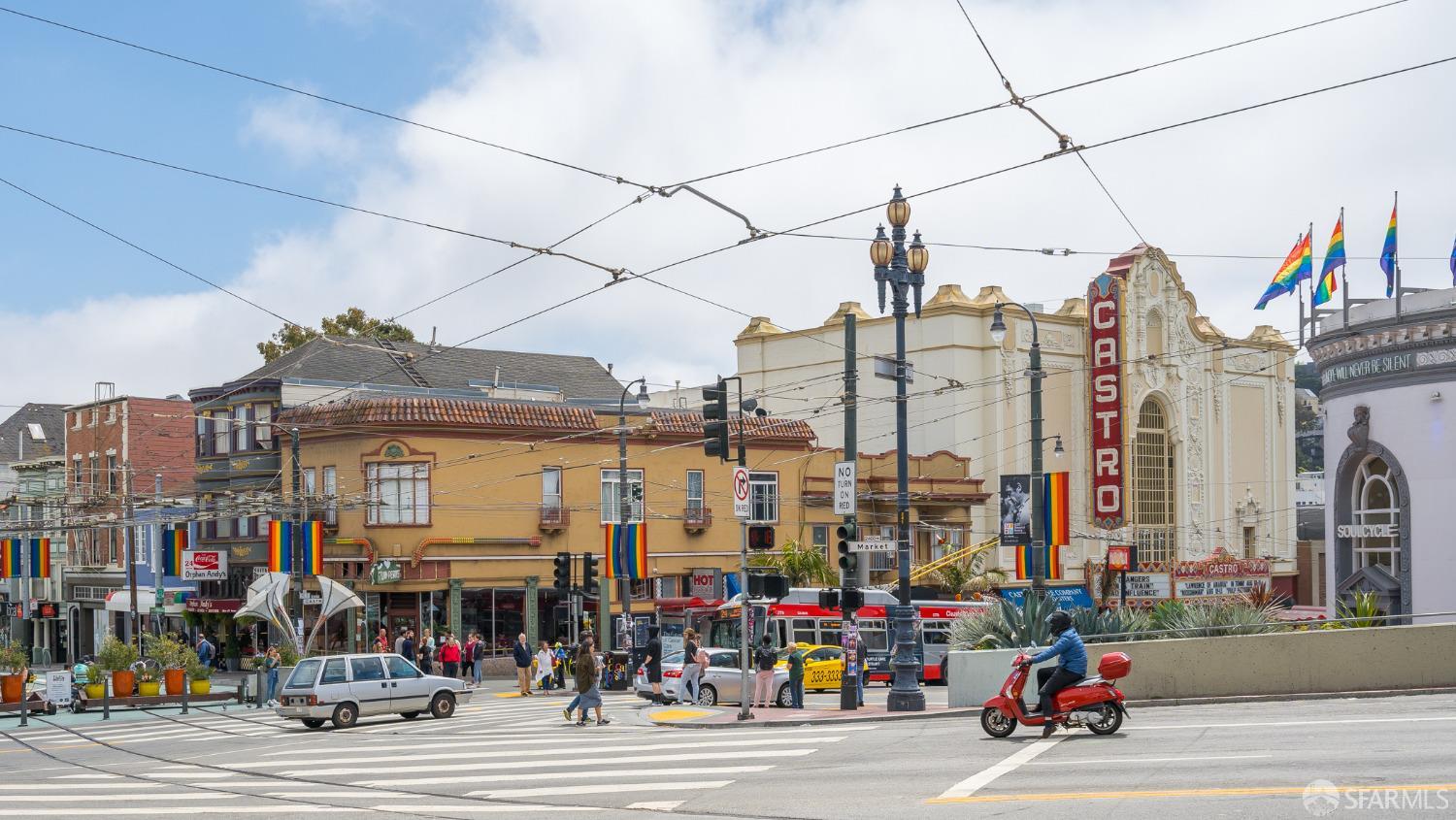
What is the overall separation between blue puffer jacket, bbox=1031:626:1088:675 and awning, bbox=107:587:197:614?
44760 millimetres

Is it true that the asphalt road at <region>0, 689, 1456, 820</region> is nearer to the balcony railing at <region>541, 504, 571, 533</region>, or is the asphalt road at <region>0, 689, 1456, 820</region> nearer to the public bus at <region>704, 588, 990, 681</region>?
the public bus at <region>704, 588, 990, 681</region>

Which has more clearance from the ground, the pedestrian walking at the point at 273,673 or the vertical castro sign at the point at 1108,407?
the vertical castro sign at the point at 1108,407

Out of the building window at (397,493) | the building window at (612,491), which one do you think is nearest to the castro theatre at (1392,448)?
the building window at (612,491)

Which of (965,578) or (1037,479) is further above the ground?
(1037,479)

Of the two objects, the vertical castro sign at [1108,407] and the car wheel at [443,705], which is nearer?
the car wheel at [443,705]

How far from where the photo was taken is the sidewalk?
24.6m

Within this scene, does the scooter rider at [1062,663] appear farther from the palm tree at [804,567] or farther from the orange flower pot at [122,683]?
the palm tree at [804,567]

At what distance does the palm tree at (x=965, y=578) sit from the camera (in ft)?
179

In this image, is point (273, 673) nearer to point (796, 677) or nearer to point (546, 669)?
point (546, 669)

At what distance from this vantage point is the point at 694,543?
5453 cm

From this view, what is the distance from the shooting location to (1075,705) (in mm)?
18234

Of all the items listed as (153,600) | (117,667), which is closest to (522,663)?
(117,667)

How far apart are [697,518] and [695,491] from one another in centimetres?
108

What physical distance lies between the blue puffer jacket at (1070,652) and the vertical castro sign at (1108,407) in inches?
1778
